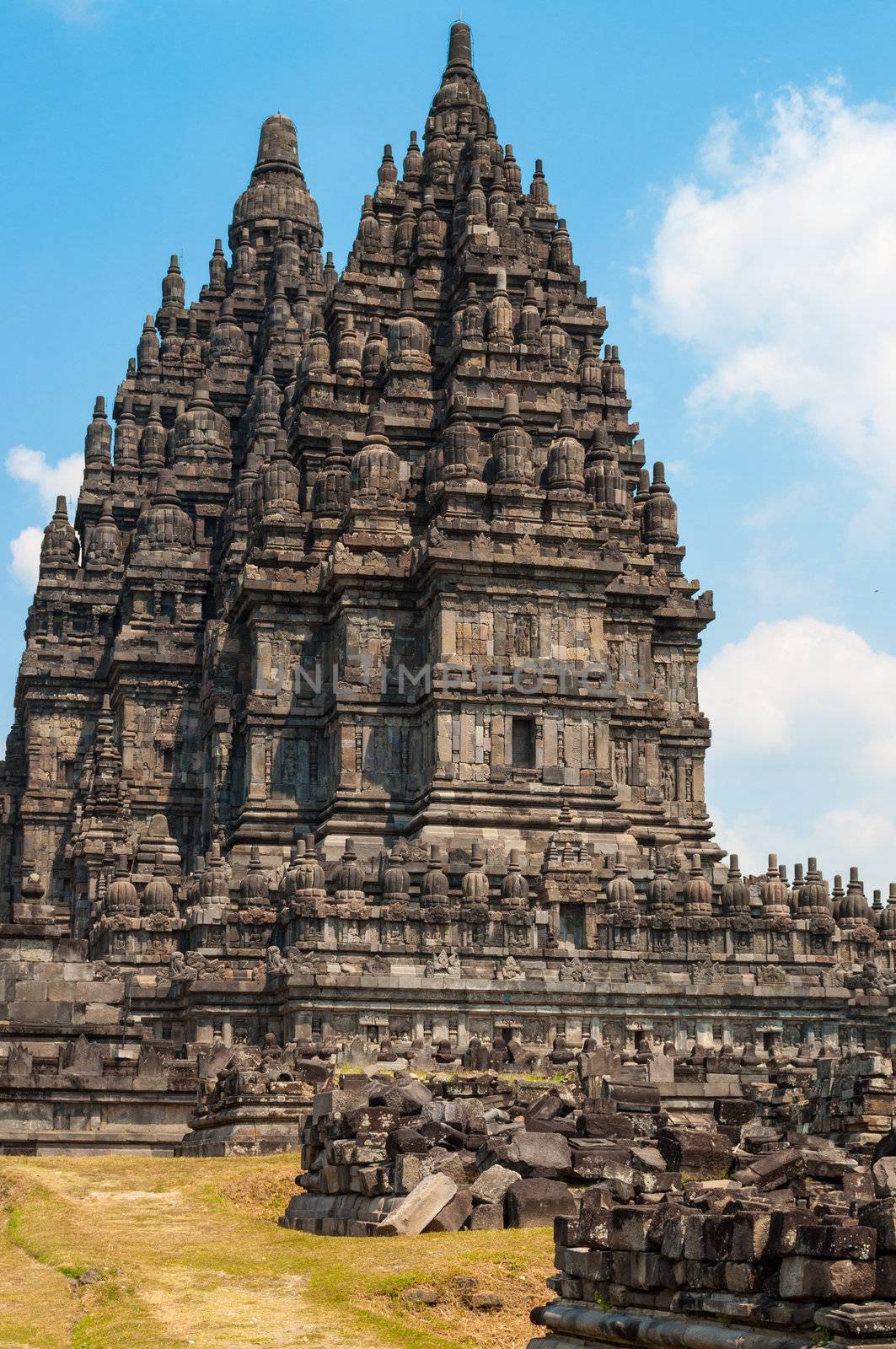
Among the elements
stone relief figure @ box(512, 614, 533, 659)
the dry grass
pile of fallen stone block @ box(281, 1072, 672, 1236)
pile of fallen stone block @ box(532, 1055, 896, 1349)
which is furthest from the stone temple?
pile of fallen stone block @ box(532, 1055, 896, 1349)

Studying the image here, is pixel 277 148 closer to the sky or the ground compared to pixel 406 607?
closer to the sky

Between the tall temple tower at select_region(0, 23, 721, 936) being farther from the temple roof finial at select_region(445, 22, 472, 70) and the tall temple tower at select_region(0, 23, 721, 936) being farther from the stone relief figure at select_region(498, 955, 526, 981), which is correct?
the stone relief figure at select_region(498, 955, 526, 981)

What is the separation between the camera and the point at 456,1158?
2614 centimetres

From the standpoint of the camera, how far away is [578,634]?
199 feet

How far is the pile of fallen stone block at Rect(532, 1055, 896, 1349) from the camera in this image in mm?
15695

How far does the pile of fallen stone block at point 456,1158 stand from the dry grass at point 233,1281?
69 centimetres

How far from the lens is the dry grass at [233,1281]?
19734mm

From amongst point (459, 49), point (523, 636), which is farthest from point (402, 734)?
point (459, 49)

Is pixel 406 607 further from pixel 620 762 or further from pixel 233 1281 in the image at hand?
pixel 233 1281

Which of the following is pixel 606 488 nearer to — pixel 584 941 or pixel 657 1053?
pixel 584 941

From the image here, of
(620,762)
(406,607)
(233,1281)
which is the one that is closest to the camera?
(233,1281)

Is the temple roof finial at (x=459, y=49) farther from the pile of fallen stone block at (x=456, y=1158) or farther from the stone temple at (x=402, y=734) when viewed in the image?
the pile of fallen stone block at (x=456, y=1158)

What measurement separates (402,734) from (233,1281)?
39.2m

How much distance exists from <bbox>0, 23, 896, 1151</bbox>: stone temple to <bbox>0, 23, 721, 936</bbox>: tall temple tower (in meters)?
0.13
